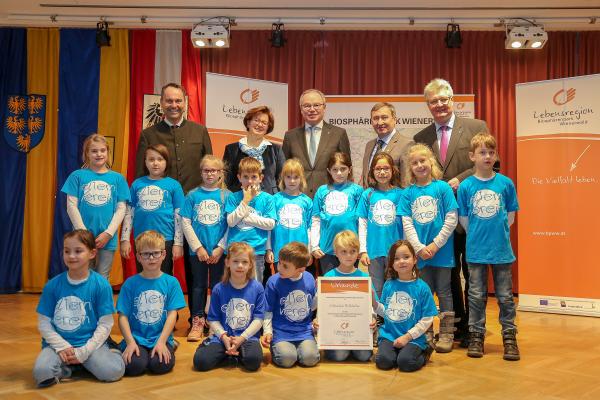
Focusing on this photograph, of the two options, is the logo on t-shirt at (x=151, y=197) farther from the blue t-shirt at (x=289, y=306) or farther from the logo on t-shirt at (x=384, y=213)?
the logo on t-shirt at (x=384, y=213)

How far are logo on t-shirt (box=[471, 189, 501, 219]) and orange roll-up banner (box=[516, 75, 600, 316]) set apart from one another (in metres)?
2.17

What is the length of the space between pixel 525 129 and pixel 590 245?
4.12 ft

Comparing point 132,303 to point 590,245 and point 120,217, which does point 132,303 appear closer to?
point 120,217

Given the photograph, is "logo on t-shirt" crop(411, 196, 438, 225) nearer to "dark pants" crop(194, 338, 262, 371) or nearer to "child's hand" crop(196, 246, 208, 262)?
"dark pants" crop(194, 338, 262, 371)

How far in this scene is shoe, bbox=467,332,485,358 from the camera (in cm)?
339

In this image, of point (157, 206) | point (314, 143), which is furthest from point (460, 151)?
point (157, 206)

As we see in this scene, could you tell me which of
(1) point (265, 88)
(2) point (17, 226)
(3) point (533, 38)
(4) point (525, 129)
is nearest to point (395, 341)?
(4) point (525, 129)

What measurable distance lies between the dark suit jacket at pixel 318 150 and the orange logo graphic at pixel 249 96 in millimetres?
1766

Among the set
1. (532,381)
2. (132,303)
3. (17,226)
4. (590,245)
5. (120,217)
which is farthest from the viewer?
(17,226)

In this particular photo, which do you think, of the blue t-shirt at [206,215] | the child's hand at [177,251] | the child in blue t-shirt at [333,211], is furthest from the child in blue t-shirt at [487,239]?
the child's hand at [177,251]

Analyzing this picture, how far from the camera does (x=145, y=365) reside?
2988 mm

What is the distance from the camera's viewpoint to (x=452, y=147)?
12.6 ft

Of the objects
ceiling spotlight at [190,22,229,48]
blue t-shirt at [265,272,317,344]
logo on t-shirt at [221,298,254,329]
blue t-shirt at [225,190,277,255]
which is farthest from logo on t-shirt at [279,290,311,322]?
ceiling spotlight at [190,22,229,48]

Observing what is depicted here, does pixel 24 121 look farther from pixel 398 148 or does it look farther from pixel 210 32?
pixel 398 148
